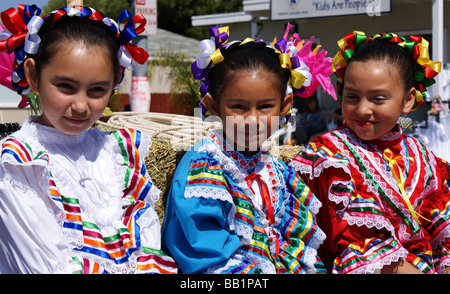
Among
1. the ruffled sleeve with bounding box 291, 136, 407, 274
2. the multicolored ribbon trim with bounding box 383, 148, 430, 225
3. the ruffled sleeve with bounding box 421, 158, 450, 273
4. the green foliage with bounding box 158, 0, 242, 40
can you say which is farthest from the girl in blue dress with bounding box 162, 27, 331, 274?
the green foliage with bounding box 158, 0, 242, 40

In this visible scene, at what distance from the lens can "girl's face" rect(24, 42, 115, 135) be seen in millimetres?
2215

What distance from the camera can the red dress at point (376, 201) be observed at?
8.76 ft

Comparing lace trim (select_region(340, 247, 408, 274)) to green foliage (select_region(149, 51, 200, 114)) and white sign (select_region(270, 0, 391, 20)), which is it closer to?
white sign (select_region(270, 0, 391, 20))

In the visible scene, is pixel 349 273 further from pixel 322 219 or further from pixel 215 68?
pixel 215 68

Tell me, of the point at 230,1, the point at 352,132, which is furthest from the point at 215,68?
the point at 230,1

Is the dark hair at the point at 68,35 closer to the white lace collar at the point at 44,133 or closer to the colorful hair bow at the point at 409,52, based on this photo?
the white lace collar at the point at 44,133

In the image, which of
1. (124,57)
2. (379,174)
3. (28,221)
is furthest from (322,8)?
(28,221)

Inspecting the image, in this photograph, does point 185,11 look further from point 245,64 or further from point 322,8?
point 245,64

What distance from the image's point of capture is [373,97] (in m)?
2.81

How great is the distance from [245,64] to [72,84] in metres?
0.78

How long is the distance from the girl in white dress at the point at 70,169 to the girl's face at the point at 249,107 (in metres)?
0.48

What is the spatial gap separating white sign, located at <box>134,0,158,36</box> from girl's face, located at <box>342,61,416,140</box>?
16.5 feet
